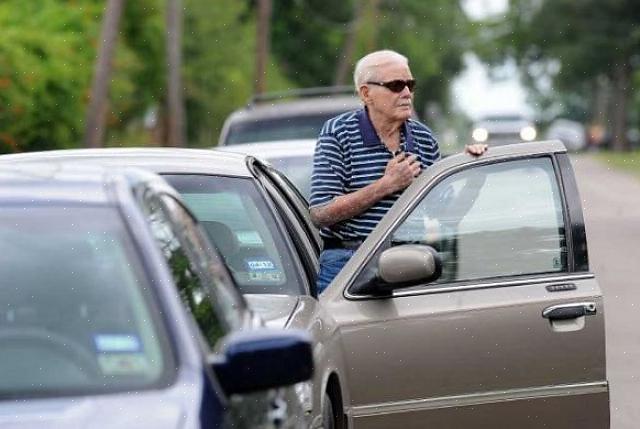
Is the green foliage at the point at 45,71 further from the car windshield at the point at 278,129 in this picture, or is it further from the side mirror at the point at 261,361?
the side mirror at the point at 261,361

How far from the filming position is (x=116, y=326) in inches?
178

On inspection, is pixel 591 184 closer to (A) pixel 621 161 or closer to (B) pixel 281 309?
(A) pixel 621 161

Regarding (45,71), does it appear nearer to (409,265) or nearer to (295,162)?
(295,162)

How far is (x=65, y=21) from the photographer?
33500 millimetres

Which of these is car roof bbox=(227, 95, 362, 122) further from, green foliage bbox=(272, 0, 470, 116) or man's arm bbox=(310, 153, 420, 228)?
green foliage bbox=(272, 0, 470, 116)

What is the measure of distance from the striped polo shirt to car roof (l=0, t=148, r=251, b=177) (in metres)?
0.34

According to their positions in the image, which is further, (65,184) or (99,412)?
(65,184)

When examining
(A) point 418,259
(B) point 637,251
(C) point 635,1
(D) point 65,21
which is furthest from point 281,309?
(C) point 635,1

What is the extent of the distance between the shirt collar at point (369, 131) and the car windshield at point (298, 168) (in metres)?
3.79

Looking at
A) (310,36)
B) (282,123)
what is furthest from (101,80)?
(310,36)

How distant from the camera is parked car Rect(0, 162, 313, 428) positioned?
14.0ft

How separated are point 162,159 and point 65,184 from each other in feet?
8.92

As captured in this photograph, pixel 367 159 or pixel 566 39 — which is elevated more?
pixel 367 159

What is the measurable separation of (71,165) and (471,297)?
2569 millimetres
